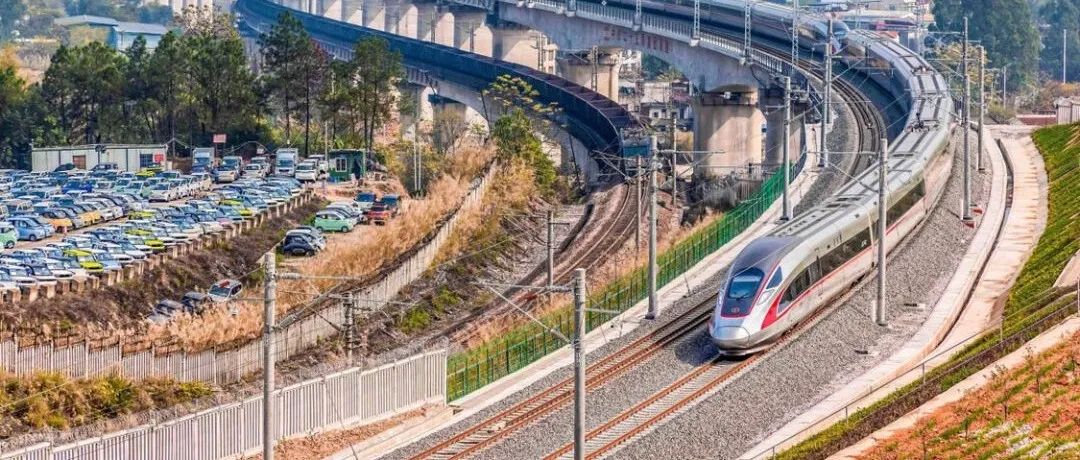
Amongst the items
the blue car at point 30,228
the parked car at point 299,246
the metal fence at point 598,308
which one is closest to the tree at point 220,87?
the blue car at point 30,228

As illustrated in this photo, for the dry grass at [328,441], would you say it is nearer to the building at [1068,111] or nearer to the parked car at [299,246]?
the parked car at [299,246]

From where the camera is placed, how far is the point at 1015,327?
4988cm

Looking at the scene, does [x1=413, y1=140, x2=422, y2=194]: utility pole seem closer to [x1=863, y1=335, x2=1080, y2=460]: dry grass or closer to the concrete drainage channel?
the concrete drainage channel

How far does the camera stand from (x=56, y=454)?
122 feet

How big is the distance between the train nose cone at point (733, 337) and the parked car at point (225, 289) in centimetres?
2289

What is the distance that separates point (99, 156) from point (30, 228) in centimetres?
2764

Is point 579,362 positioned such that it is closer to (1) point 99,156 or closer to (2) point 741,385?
(2) point 741,385

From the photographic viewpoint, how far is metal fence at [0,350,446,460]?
125ft

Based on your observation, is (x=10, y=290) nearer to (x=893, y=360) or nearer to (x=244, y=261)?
(x=244, y=261)

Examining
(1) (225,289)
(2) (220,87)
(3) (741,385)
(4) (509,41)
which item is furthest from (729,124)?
(3) (741,385)

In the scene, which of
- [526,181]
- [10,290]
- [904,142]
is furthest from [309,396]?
[526,181]

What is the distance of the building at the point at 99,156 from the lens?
10475 cm

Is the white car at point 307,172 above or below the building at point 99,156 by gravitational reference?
below

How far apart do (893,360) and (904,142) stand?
28.1 metres
